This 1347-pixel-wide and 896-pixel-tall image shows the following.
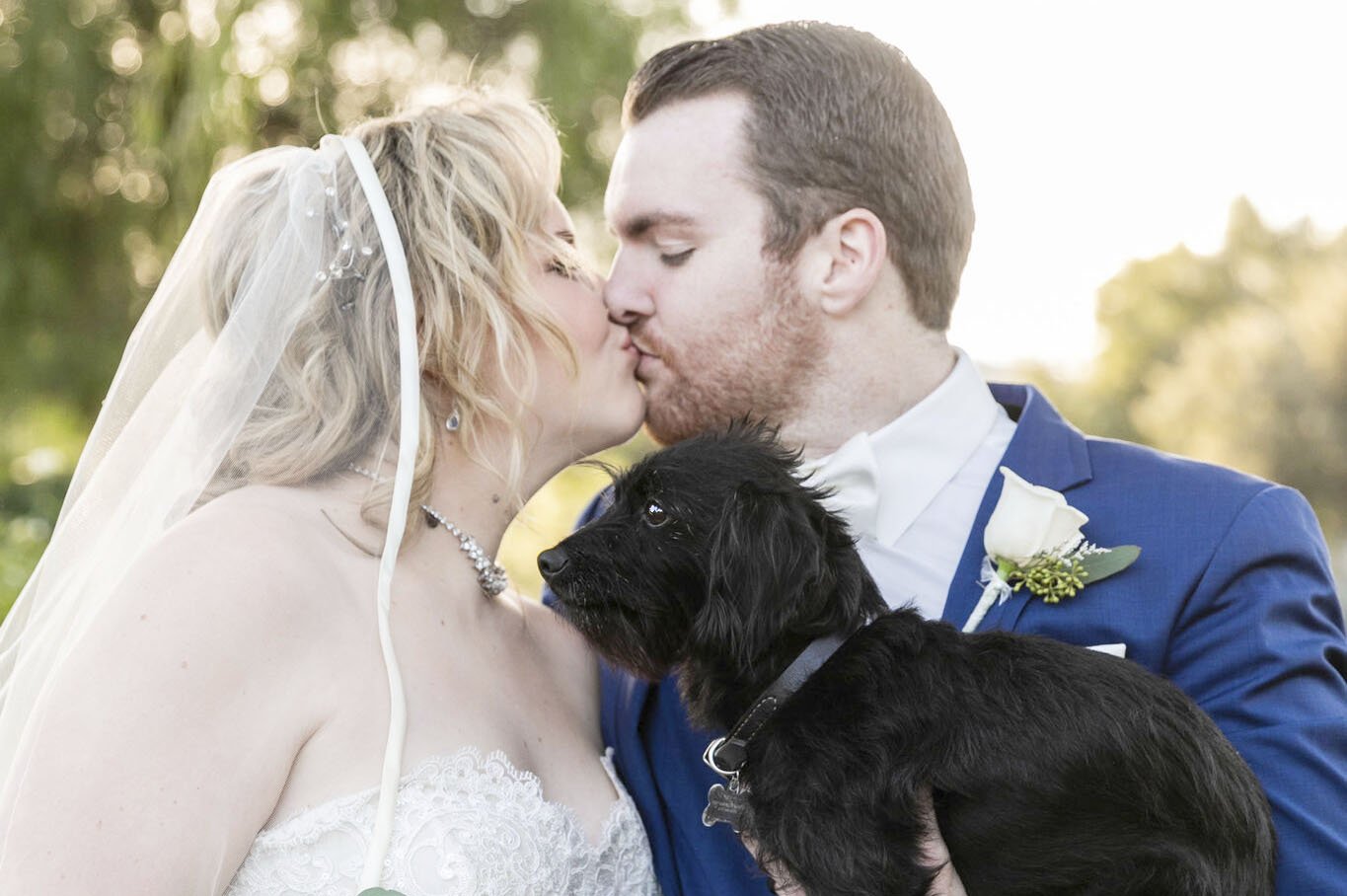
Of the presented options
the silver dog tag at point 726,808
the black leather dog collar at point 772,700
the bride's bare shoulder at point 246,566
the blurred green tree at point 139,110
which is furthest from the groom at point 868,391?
the blurred green tree at point 139,110

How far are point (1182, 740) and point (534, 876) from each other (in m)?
1.53

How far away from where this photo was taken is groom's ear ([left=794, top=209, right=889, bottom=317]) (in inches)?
162

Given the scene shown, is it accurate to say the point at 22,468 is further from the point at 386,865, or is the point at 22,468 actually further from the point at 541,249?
the point at 386,865

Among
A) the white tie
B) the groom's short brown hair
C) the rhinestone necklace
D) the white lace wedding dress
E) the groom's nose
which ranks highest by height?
the groom's short brown hair

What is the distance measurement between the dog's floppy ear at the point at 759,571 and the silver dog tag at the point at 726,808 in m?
0.35

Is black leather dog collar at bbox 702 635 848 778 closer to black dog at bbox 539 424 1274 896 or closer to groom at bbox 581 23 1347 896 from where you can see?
black dog at bbox 539 424 1274 896

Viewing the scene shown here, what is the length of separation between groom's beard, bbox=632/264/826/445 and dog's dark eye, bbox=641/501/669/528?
A: 93 cm

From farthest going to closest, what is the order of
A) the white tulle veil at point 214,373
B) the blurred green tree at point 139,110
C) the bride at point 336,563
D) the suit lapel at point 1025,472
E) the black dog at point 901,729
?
the blurred green tree at point 139,110 → the suit lapel at point 1025,472 → the white tulle veil at point 214,373 → the black dog at point 901,729 → the bride at point 336,563

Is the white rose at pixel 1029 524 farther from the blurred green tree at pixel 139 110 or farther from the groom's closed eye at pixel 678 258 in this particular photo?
the blurred green tree at pixel 139 110

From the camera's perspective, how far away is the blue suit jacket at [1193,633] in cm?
301

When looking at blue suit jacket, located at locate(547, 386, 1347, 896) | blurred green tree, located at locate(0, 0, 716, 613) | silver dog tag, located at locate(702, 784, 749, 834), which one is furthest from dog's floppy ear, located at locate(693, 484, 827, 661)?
blurred green tree, located at locate(0, 0, 716, 613)

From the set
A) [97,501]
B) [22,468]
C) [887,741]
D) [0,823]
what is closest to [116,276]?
[22,468]

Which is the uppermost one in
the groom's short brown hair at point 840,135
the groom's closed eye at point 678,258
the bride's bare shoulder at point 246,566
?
the groom's short brown hair at point 840,135

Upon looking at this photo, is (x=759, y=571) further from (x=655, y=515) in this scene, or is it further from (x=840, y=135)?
(x=840, y=135)
